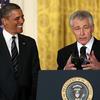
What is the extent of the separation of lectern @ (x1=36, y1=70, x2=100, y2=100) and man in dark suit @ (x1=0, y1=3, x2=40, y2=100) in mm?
659

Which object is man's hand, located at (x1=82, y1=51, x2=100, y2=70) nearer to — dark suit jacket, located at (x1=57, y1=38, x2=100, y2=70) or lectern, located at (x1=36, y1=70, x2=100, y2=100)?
lectern, located at (x1=36, y1=70, x2=100, y2=100)

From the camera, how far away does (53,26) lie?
349 cm

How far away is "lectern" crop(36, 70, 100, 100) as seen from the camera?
1703mm

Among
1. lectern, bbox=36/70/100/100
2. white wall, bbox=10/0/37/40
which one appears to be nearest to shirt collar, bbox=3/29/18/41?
lectern, bbox=36/70/100/100

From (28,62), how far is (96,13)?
123 cm

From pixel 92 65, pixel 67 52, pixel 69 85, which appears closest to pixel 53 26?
pixel 67 52

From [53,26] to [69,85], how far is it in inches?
71.3

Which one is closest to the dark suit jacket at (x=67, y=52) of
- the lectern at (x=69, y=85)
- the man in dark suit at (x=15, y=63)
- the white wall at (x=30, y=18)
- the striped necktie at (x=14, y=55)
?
the man in dark suit at (x=15, y=63)

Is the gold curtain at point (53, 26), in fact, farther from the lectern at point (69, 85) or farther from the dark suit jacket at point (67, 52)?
the lectern at point (69, 85)

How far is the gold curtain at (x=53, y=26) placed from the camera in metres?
3.47

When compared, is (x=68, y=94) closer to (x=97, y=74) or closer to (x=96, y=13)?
(x=97, y=74)

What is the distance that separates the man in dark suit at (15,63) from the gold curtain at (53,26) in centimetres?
88

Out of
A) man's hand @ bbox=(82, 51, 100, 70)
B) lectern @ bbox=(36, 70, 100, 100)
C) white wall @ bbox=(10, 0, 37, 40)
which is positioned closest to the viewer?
lectern @ bbox=(36, 70, 100, 100)

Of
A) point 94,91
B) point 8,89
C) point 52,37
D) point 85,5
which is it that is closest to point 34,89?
point 8,89
